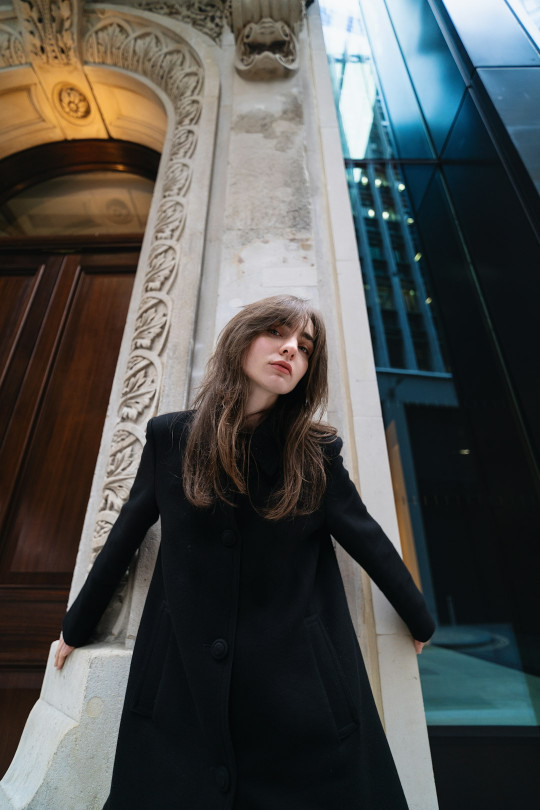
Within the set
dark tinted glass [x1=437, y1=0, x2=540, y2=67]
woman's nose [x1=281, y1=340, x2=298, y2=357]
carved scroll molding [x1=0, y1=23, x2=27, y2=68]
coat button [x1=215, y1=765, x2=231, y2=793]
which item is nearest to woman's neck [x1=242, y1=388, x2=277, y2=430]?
woman's nose [x1=281, y1=340, x2=298, y2=357]

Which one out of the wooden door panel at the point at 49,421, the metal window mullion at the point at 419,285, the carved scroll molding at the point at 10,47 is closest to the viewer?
the wooden door panel at the point at 49,421

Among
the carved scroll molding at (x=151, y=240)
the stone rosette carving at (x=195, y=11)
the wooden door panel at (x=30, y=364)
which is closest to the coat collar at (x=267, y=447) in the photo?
the carved scroll molding at (x=151, y=240)

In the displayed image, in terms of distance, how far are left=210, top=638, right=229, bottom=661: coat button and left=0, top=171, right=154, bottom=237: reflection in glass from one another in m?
3.31

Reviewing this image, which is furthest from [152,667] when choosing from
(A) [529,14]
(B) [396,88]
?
(A) [529,14]

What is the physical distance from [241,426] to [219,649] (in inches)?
22.7

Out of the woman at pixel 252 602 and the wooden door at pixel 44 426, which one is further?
the wooden door at pixel 44 426

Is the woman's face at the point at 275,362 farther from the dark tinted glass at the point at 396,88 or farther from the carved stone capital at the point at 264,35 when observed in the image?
the dark tinted glass at the point at 396,88

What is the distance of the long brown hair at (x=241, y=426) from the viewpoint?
1040mm

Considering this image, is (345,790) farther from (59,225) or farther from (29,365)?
(59,225)

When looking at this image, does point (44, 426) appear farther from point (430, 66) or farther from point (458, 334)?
point (430, 66)

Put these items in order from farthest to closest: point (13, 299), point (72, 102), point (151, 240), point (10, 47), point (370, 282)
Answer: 1. point (72, 102)
2. point (10, 47)
3. point (13, 299)
4. point (370, 282)
5. point (151, 240)

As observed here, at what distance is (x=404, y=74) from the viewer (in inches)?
125

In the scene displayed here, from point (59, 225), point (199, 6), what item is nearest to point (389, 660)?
point (59, 225)

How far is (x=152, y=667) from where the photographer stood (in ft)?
3.21
